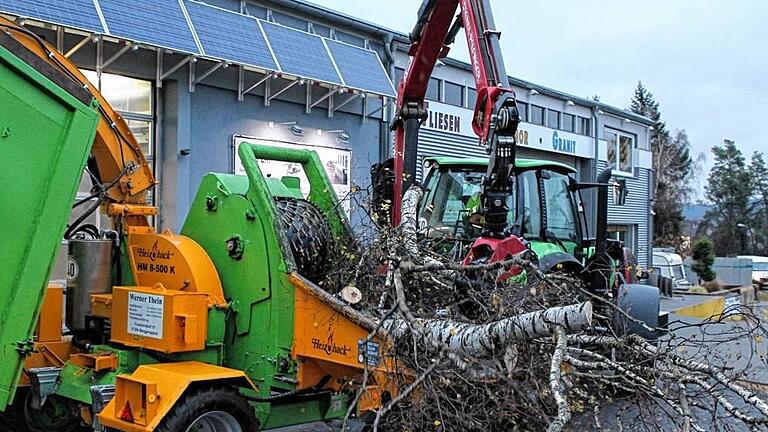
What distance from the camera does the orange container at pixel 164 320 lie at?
17.4 ft

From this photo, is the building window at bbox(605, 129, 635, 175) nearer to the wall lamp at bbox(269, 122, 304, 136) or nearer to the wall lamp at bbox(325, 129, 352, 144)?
Result: the wall lamp at bbox(325, 129, 352, 144)

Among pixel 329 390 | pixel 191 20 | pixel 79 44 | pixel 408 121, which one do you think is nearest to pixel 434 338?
pixel 329 390

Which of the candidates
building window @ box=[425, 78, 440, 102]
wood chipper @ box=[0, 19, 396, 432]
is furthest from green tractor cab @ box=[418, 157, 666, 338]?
building window @ box=[425, 78, 440, 102]

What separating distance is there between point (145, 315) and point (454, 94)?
47.1ft

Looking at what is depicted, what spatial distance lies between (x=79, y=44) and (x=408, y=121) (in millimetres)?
4907

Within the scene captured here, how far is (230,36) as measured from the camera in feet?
40.1

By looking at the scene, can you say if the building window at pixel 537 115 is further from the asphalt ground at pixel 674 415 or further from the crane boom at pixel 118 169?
the crane boom at pixel 118 169

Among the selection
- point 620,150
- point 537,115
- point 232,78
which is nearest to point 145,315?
point 232,78

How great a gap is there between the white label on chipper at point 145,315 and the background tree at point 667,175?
117 feet

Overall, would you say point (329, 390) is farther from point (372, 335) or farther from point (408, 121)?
point (408, 121)

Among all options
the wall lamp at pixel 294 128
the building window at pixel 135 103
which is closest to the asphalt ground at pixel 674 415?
the building window at pixel 135 103

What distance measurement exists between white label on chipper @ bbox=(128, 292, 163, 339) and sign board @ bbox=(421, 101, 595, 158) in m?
8.95

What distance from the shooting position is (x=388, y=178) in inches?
334

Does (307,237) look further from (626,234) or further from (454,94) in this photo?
(626,234)
